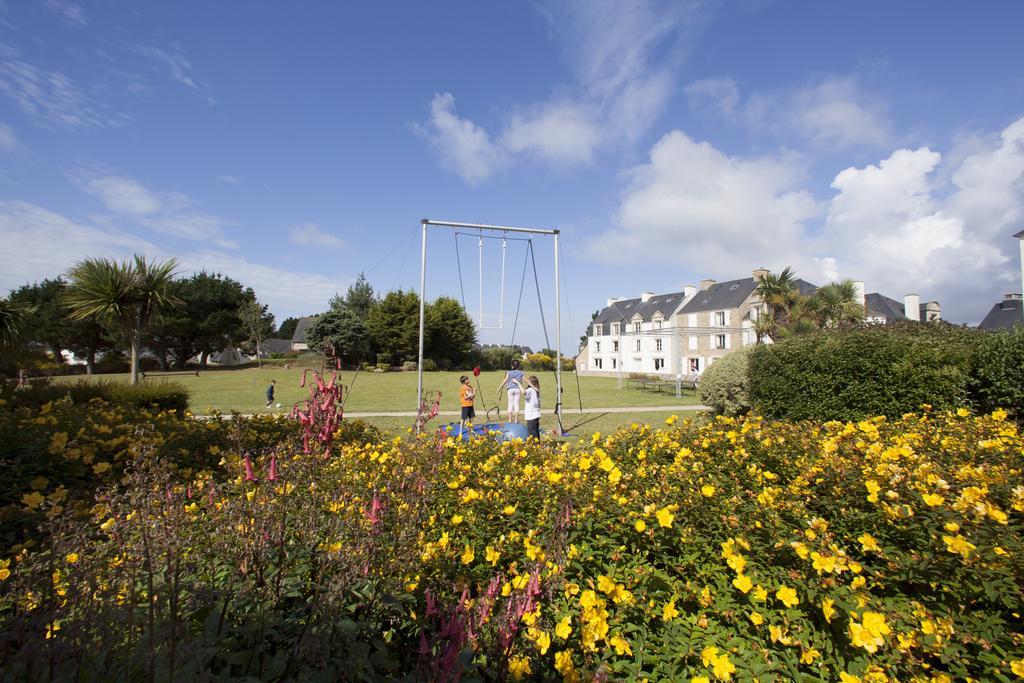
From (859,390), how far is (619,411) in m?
8.65

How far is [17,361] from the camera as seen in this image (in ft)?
34.8

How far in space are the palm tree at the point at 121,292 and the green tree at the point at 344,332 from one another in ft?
108

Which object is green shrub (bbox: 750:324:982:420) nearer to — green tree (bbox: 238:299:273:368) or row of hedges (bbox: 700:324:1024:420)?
row of hedges (bbox: 700:324:1024:420)

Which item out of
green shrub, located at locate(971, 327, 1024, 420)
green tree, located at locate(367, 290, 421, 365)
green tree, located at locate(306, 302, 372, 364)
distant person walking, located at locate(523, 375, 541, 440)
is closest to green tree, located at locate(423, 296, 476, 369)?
green tree, located at locate(367, 290, 421, 365)

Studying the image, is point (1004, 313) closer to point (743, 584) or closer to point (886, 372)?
point (886, 372)

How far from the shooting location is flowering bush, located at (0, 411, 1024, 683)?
1.54m

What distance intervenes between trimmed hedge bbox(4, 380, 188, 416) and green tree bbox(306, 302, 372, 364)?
36.6 m

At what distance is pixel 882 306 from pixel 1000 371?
166 ft

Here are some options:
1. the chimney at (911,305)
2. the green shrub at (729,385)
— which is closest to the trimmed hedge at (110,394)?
the green shrub at (729,385)

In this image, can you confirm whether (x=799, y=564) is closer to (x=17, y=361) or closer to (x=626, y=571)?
(x=626, y=571)

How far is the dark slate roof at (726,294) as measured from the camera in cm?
4500

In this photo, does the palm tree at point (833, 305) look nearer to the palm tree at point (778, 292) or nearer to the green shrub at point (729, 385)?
the palm tree at point (778, 292)

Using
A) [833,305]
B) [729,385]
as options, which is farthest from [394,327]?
[729,385]

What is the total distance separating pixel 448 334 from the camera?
51625 millimetres
